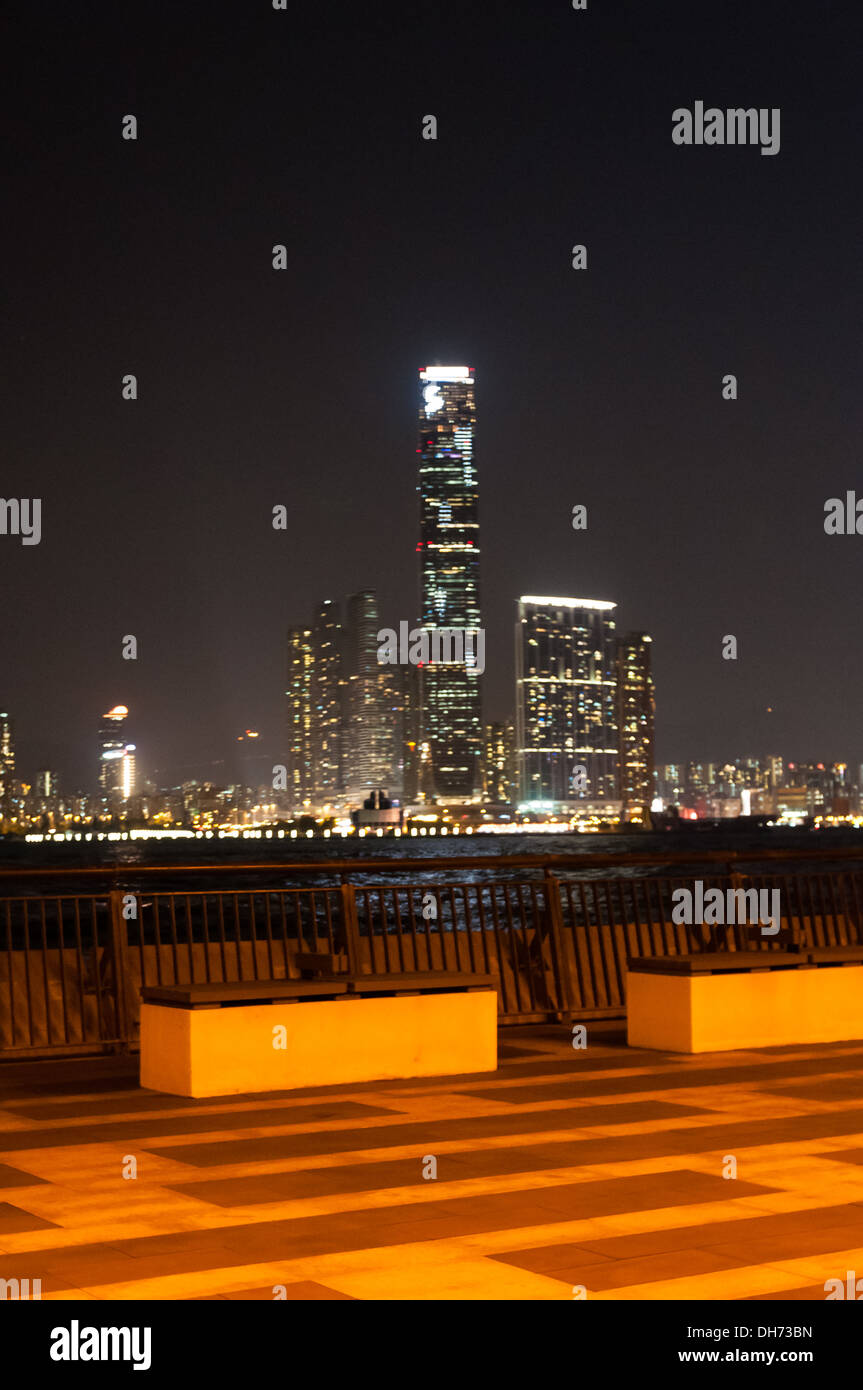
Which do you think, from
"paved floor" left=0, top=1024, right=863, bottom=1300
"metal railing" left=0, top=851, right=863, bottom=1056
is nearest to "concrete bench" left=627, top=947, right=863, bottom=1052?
"metal railing" left=0, top=851, right=863, bottom=1056

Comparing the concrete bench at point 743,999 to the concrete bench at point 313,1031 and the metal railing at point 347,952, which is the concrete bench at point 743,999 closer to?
the metal railing at point 347,952

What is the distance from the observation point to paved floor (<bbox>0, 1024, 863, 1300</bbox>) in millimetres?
5938

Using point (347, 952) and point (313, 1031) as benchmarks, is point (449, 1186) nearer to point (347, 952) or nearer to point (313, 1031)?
point (313, 1031)

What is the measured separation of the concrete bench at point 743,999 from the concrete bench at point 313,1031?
1536 mm

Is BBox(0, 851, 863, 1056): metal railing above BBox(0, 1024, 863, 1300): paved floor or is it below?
above

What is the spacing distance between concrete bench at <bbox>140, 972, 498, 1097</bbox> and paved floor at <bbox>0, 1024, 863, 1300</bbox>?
209mm

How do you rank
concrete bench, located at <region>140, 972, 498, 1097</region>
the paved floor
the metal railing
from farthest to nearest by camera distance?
the metal railing → concrete bench, located at <region>140, 972, 498, 1097</region> → the paved floor

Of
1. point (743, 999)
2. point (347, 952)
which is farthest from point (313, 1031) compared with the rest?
point (743, 999)

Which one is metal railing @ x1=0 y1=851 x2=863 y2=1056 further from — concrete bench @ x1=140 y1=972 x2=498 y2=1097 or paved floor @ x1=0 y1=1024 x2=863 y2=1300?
paved floor @ x1=0 y1=1024 x2=863 y2=1300

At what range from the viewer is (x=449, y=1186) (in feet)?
24.8

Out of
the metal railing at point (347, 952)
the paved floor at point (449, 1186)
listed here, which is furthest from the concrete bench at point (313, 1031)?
the metal railing at point (347, 952)

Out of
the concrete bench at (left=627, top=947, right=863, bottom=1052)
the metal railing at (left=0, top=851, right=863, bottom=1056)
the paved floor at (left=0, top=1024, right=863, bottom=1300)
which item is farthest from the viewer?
the metal railing at (left=0, top=851, right=863, bottom=1056)
